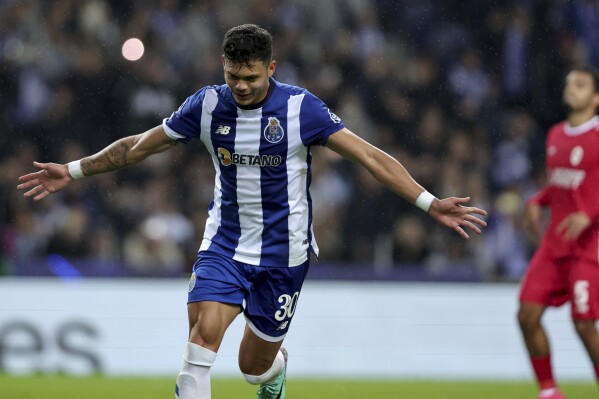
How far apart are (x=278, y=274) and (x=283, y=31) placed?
8.24m

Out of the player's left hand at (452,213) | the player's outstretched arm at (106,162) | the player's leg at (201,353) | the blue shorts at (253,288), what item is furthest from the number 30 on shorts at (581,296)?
the player's outstretched arm at (106,162)

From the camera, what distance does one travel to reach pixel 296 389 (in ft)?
30.8

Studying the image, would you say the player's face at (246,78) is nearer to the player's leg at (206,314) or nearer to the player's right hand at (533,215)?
the player's leg at (206,314)

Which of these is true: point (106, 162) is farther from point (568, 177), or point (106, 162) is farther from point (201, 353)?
point (568, 177)

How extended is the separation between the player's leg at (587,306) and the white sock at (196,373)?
286 cm

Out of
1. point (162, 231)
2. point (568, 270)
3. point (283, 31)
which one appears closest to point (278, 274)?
point (568, 270)

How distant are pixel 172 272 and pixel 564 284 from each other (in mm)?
4795

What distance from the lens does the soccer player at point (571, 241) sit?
730 cm

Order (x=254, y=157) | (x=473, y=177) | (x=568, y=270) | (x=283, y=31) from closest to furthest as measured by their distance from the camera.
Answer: (x=254, y=157), (x=568, y=270), (x=473, y=177), (x=283, y=31)

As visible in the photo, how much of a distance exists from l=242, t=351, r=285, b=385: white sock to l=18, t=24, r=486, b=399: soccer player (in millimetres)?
247

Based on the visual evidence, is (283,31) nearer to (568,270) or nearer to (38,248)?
(38,248)

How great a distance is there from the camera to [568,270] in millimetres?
7418

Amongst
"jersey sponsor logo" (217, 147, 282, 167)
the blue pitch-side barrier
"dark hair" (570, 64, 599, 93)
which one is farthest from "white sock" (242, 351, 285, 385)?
the blue pitch-side barrier

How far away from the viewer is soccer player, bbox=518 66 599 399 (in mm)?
7301
